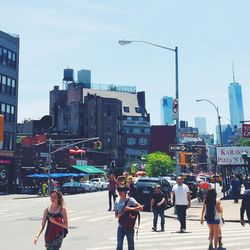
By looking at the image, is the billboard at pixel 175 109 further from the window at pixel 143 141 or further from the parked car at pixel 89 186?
the window at pixel 143 141

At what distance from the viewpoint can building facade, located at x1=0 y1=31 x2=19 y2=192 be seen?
53.7 m

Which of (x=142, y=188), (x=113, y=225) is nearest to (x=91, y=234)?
(x=113, y=225)

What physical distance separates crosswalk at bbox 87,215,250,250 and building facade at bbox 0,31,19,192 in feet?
131

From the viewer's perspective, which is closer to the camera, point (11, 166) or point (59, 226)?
point (59, 226)

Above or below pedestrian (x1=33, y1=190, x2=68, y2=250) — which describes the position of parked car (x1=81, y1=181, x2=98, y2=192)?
above

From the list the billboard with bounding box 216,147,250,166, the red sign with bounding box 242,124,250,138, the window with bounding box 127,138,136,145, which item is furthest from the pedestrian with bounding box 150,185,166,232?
the window with bounding box 127,138,136,145

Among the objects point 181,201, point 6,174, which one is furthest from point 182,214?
point 6,174

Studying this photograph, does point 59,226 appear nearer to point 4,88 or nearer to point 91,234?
point 91,234

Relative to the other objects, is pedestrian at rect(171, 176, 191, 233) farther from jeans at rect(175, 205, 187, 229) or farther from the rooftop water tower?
the rooftop water tower

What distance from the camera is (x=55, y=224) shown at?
7.97 metres

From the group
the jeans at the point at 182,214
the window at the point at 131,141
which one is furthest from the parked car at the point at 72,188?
the window at the point at 131,141

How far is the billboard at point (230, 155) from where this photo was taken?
1357 inches

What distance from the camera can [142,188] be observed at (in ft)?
82.0

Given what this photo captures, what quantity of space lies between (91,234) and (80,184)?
3847 cm
